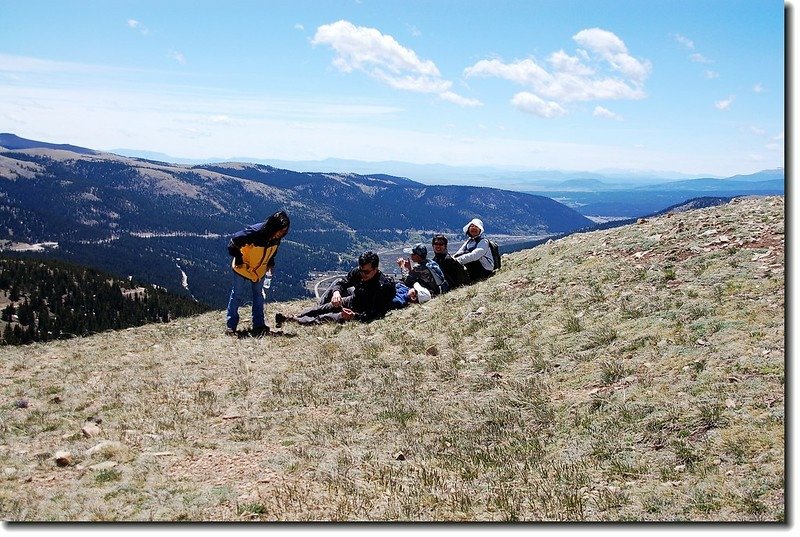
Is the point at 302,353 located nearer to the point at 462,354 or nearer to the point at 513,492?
the point at 462,354

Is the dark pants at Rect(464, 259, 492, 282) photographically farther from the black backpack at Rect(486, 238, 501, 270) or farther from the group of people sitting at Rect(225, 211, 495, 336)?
the black backpack at Rect(486, 238, 501, 270)

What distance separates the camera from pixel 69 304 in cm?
17988

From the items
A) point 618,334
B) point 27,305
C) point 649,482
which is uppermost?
point 618,334

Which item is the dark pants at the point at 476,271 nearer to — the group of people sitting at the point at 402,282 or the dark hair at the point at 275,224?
the group of people sitting at the point at 402,282

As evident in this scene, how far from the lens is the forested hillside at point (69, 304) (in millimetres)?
163375

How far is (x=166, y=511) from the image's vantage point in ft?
21.8

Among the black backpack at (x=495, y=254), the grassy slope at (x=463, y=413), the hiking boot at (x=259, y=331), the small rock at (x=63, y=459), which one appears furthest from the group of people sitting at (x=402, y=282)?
the small rock at (x=63, y=459)

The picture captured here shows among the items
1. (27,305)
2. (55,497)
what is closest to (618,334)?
(55,497)

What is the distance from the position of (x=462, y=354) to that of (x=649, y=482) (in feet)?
20.4

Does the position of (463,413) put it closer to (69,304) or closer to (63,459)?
(63,459)

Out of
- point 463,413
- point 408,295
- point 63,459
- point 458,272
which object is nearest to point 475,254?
point 458,272

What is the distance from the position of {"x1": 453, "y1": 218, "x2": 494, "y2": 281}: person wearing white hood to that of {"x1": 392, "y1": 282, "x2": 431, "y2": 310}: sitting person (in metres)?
2.27

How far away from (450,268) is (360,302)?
430 cm

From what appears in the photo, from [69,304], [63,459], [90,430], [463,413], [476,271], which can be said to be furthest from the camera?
[69,304]
